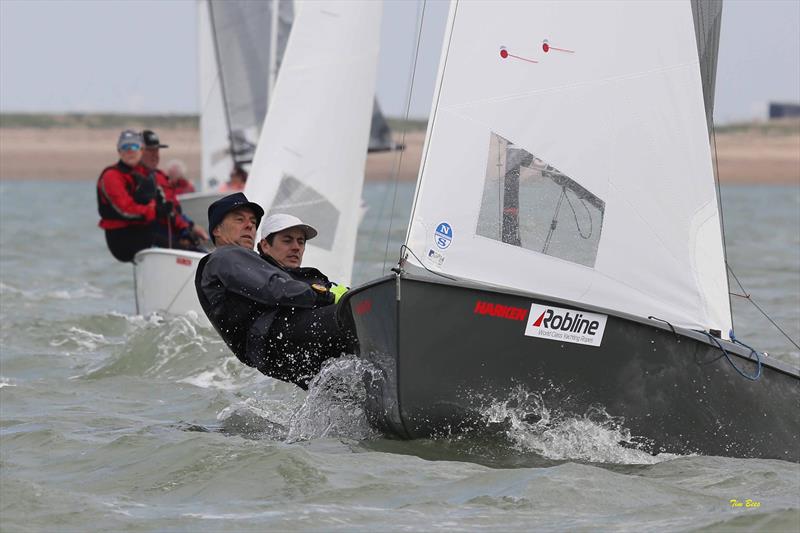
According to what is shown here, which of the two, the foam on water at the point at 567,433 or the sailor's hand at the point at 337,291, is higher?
the sailor's hand at the point at 337,291

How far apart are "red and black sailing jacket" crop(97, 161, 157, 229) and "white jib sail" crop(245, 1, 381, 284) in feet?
3.40

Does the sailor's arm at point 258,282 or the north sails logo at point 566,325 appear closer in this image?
the north sails logo at point 566,325

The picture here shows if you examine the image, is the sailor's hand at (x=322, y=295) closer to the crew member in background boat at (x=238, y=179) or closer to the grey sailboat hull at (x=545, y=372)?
the grey sailboat hull at (x=545, y=372)

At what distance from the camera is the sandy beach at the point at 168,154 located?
189 ft

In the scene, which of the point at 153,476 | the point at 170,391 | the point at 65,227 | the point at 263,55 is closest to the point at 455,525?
the point at 153,476

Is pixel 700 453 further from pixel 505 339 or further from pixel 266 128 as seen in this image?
pixel 266 128

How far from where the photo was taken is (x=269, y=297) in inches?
206

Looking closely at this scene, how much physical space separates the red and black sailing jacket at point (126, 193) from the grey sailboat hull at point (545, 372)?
4.89 meters

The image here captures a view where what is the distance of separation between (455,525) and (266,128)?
5286 mm

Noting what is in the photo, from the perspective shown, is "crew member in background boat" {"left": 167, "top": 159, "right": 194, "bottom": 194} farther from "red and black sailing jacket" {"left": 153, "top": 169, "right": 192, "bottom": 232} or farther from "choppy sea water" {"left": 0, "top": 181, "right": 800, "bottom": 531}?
"choppy sea water" {"left": 0, "top": 181, "right": 800, "bottom": 531}

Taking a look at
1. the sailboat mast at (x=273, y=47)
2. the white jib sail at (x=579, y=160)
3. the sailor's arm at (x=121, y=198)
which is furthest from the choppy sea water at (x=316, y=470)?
the sailboat mast at (x=273, y=47)

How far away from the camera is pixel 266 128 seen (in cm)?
916

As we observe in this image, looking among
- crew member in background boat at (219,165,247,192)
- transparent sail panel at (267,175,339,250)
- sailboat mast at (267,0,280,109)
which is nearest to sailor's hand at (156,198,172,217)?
transparent sail panel at (267,175,339,250)

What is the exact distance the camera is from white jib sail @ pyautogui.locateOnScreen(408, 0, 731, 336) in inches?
201
